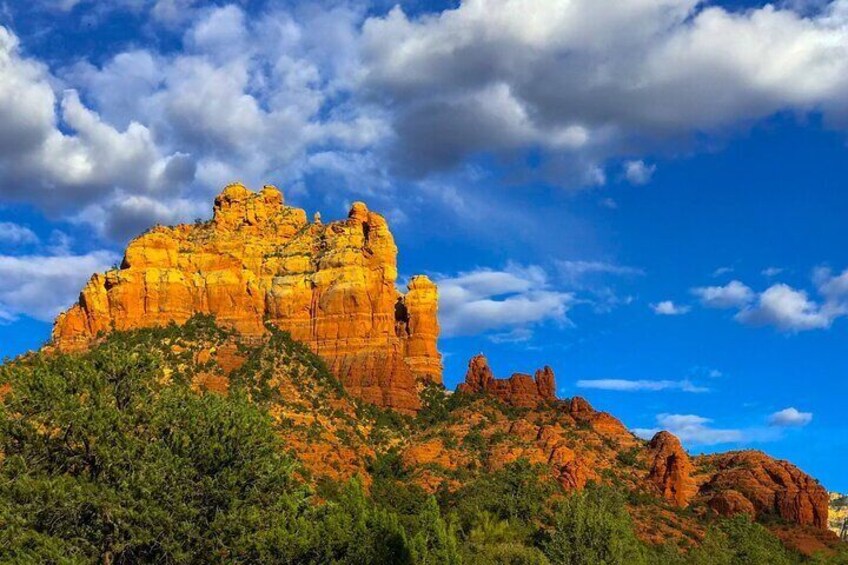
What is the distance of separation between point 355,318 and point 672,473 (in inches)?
2005

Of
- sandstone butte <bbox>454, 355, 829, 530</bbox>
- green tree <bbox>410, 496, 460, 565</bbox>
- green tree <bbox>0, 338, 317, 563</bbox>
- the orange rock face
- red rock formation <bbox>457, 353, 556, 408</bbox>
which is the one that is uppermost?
the orange rock face

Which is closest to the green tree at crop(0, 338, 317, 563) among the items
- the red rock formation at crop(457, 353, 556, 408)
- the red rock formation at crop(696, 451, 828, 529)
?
→ the red rock formation at crop(696, 451, 828, 529)

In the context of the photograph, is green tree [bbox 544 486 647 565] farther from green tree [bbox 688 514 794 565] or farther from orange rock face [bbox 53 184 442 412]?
orange rock face [bbox 53 184 442 412]

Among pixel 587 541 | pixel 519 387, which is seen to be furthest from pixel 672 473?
pixel 587 541

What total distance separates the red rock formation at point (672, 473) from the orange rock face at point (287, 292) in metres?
35.9

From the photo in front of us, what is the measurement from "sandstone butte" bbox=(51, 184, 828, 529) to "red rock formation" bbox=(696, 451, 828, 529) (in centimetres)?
Answer: 18

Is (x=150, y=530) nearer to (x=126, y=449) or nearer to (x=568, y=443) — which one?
(x=126, y=449)

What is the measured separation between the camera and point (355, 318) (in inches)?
5266

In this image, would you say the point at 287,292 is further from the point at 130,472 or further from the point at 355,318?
the point at 130,472

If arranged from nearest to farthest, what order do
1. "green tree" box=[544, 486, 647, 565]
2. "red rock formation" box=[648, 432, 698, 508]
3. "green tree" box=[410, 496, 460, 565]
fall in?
"green tree" box=[410, 496, 460, 565] → "green tree" box=[544, 486, 647, 565] → "red rock formation" box=[648, 432, 698, 508]

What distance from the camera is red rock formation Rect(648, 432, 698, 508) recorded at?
117 meters

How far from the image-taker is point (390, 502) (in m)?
98.9

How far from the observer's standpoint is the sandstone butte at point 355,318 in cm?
11812

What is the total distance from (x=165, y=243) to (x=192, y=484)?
102638 mm
